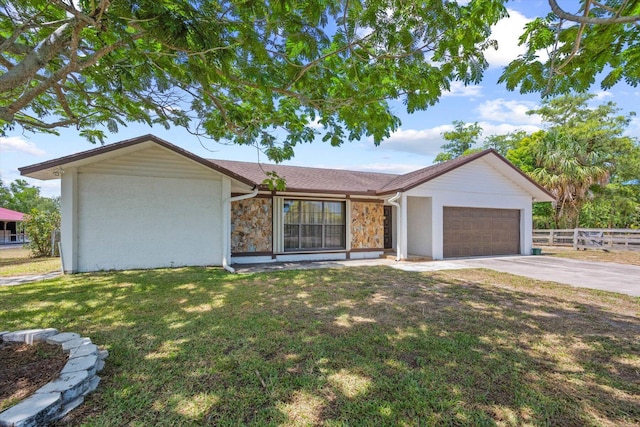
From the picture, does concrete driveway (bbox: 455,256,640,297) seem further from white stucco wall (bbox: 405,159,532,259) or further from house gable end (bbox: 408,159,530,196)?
house gable end (bbox: 408,159,530,196)

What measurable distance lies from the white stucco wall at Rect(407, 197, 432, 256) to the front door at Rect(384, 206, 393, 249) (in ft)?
3.36

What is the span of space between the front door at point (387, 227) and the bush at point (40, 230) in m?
15.5

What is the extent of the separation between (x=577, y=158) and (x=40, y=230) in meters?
31.4

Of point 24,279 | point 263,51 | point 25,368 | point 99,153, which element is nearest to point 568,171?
point 263,51

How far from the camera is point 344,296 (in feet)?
20.9

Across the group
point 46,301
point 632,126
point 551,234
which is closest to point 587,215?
point 632,126

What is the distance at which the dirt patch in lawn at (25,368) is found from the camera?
2.67 meters

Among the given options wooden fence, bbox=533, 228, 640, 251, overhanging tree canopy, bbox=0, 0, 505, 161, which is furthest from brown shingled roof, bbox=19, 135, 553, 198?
wooden fence, bbox=533, 228, 640, 251

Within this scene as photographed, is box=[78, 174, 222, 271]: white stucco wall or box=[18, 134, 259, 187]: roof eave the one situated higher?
box=[18, 134, 259, 187]: roof eave

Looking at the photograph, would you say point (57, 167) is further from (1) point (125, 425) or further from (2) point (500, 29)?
(2) point (500, 29)

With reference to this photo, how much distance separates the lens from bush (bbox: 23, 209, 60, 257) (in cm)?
1330

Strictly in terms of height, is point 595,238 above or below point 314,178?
below

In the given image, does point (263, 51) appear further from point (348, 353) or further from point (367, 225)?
point (367, 225)

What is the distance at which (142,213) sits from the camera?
916 cm
